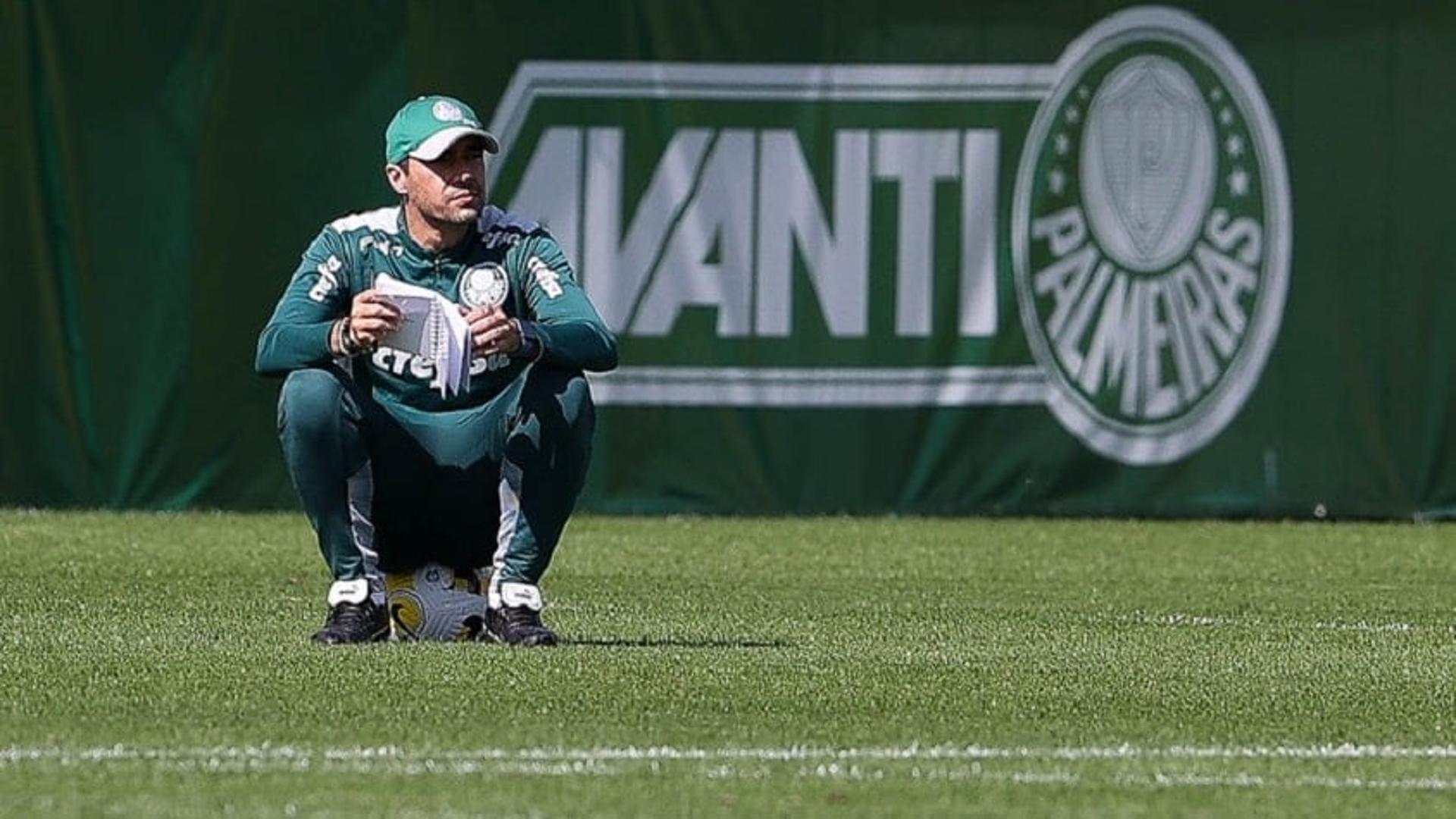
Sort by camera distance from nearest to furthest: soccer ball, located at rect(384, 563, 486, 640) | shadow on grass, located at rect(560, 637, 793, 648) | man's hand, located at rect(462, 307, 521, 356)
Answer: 1. man's hand, located at rect(462, 307, 521, 356)
2. soccer ball, located at rect(384, 563, 486, 640)
3. shadow on grass, located at rect(560, 637, 793, 648)

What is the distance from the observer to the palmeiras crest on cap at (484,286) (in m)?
8.16

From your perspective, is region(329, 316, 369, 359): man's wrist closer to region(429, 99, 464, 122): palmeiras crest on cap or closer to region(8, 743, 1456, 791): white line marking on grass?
region(429, 99, 464, 122): palmeiras crest on cap

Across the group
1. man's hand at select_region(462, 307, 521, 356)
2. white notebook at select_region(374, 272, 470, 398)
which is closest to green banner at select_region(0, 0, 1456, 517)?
white notebook at select_region(374, 272, 470, 398)

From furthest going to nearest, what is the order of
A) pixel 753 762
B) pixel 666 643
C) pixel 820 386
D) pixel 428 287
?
pixel 820 386
pixel 666 643
pixel 428 287
pixel 753 762

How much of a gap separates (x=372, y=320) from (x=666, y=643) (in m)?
1.28

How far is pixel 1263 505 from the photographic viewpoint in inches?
564

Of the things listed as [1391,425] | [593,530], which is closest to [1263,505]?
[1391,425]

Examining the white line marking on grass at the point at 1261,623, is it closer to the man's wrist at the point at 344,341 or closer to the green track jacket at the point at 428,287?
the green track jacket at the point at 428,287

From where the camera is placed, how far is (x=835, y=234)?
1405cm

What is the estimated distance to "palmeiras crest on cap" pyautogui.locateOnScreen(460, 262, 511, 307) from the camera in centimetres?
816

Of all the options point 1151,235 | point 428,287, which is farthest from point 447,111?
point 1151,235

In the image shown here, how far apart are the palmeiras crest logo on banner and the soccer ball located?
6083 mm

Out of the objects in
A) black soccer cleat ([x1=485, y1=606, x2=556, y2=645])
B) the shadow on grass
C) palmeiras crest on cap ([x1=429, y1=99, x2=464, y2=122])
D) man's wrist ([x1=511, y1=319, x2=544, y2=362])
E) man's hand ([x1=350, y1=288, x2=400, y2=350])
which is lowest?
the shadow on grass

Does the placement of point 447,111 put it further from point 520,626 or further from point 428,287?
point 520,626
